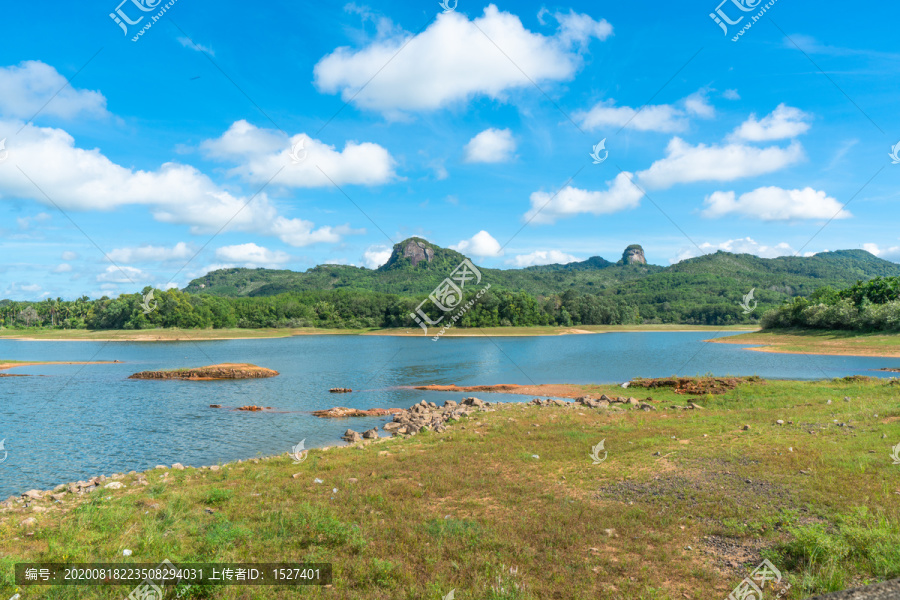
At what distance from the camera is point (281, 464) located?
15.5 meters

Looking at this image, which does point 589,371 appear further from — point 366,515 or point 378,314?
point 378,314

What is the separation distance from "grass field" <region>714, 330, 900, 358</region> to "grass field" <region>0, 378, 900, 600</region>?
5878cm

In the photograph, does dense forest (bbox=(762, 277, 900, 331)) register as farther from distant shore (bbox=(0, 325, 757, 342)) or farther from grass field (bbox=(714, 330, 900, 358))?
distant shore (bbox=(0, 325, 757, 342))

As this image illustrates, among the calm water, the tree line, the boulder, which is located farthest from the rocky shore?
the tree line

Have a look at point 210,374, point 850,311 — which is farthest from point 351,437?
point 850,311

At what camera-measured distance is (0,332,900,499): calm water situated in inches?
747

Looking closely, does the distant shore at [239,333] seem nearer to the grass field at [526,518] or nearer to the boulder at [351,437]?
the boulder at [351,437]

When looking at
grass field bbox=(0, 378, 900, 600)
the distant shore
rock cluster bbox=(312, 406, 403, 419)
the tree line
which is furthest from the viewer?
the tree line

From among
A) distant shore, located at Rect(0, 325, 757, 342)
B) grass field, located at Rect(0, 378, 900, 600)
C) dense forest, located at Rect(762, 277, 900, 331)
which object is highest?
dense forest, located at Rect(762, 277, 900, 331)

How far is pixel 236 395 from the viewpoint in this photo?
35250mm

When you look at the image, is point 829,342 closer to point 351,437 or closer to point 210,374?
point 351,437

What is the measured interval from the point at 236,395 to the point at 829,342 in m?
82.2

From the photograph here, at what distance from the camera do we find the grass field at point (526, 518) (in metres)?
6.91

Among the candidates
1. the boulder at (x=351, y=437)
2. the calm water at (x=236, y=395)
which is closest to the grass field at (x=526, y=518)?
the boulder at (x=351, y=437)
